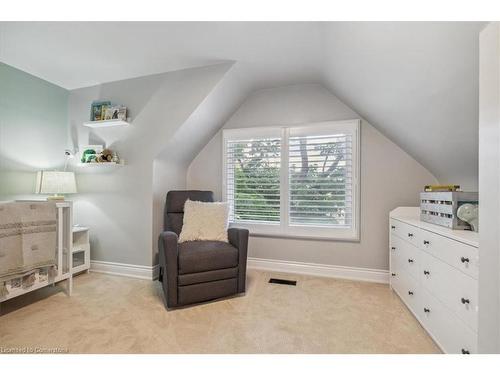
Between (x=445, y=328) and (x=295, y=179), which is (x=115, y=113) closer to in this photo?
(x=295, y=179)

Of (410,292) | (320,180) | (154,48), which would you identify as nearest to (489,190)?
(410,292)

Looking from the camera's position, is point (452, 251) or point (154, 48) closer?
point (452, 251)

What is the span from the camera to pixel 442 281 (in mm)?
1394

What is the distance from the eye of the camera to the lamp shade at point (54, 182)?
95.5 inches

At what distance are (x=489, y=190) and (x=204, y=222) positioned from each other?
7.12 feet

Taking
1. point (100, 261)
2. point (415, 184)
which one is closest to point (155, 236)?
point (100, 261)

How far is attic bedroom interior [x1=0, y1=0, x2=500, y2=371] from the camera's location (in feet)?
4.39

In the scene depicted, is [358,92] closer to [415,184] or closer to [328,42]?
[328,42]

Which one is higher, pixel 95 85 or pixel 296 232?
pixel 95 85

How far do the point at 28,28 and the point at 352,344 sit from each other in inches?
135

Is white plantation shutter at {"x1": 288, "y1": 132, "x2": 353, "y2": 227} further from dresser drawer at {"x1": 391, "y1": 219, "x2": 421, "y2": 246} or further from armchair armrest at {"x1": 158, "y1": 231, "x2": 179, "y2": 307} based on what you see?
armchair armrest at {"x1": 158, "y1": 231, "x2": 179, "y2": 307}

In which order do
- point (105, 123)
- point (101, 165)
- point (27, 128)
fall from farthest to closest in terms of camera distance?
point (101, 165)
point (105, 123)
point (27, 128)

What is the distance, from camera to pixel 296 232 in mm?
2783
